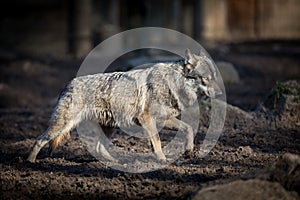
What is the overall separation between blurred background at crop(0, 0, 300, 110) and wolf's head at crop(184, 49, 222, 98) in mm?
3332

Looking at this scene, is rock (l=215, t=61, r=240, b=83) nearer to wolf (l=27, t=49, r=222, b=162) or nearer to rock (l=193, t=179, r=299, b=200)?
wolf (l=27, t=49, r=222, b=162)

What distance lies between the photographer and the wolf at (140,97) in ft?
25.2

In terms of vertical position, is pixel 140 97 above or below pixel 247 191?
above

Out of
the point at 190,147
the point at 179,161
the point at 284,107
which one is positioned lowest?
the point at 179,161

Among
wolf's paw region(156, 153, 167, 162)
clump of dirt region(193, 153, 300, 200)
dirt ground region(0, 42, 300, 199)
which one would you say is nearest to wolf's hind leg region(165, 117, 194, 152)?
dirt ground region(0, 42, 300, 199)

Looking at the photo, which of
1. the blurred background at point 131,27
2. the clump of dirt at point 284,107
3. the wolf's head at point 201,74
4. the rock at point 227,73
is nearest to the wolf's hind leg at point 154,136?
the wolf's head at point 201,74

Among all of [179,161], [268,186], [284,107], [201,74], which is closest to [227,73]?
[284,107]

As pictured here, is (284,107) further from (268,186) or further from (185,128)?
(268,186)

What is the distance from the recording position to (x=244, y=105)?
37.3 ft

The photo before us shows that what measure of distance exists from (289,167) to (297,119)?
3735 millimetres

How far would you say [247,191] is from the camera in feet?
18.5

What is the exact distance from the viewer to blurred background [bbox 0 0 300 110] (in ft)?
51.3

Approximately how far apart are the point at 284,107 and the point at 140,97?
281 cm

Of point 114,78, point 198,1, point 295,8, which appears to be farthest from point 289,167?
point 295,8
